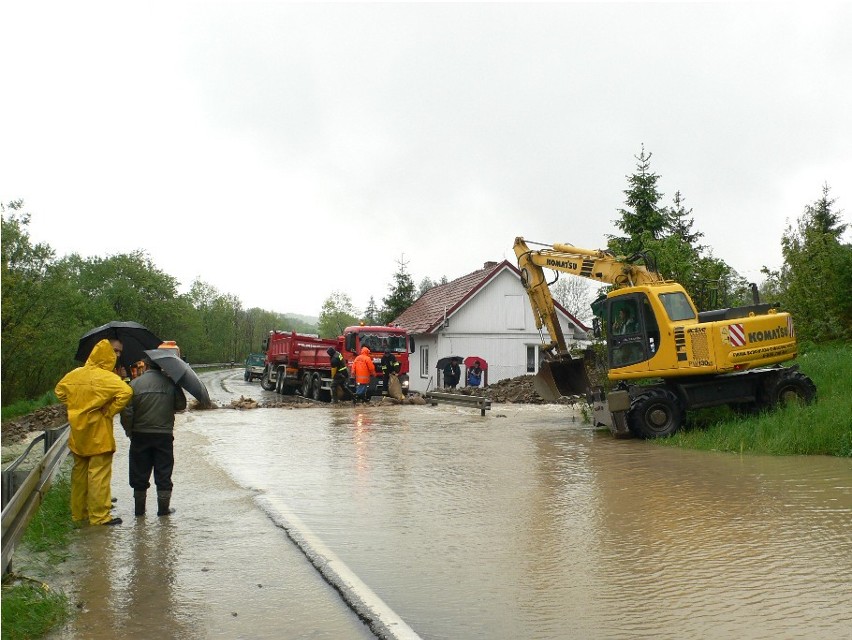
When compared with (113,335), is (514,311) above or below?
above

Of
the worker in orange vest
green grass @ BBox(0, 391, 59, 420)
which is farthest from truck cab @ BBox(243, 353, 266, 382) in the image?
the worker in orange vest

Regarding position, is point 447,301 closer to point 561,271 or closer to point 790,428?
point 561,271

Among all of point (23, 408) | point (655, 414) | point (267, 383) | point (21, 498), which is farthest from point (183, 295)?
point (21, 498)

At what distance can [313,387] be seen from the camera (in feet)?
112

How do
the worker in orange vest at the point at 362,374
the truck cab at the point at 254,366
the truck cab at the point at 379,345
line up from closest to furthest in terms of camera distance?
the worker in orange vest at the point at 362,374, the truck cab at the point at 379,345, the truck cab at the point at 254,366

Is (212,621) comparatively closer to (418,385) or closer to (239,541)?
(239,541)

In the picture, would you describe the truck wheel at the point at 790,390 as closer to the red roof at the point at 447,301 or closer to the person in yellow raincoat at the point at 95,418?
the person in yellow raincoat at the point at 95,418

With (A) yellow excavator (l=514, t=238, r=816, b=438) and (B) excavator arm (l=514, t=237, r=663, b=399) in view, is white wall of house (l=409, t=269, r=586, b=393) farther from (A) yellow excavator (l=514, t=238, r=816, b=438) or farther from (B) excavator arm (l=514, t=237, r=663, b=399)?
(A) yellow excavator (l=514, t=238, r=816, b=438)

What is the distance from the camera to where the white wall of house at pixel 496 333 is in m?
39.4

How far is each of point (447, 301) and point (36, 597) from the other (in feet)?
120

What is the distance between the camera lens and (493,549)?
7.23 m

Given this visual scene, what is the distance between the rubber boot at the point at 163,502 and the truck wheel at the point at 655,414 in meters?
9.86

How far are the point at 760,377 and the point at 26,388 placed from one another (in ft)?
128

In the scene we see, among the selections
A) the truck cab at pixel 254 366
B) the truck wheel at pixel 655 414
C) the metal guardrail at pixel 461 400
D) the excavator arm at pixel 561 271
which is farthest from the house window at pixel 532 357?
the truck wheel at pixel 655 414
